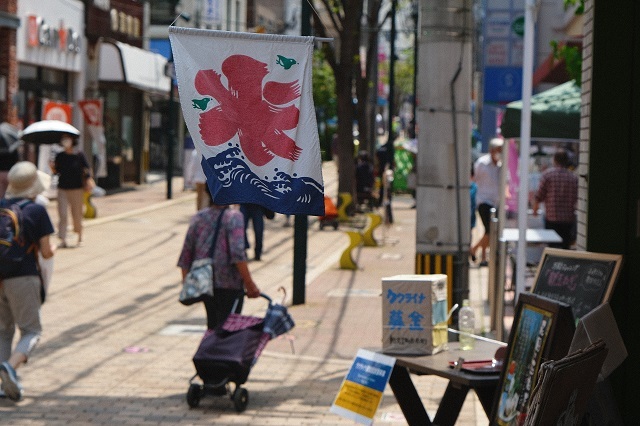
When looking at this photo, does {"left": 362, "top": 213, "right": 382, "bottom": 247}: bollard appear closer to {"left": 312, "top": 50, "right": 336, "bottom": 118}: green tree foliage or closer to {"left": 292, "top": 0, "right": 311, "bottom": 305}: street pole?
{"left": 292, "top": 0, "right": 311, "bottom": 305}: street pole

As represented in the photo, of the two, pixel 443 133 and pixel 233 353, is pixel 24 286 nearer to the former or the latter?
pixel 233 353

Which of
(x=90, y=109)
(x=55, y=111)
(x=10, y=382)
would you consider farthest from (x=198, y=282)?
(x=90, y=109)

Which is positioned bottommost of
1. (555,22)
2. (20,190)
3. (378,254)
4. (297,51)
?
(378,254)

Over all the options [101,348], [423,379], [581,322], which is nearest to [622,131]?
[581,322]

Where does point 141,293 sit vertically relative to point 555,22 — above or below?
below

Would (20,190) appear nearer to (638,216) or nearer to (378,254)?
(638,216)

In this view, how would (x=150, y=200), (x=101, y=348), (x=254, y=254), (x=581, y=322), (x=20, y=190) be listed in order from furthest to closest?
(x=150, y=200)
(x=254, y=254)
(x=101, y=348)
(x=20, y=190)
(x=581, y=322)

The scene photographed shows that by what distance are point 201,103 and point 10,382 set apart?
4.20 m

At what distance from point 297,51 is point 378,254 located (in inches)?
615

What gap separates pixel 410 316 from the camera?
6.96 meters

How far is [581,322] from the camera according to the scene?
5770mm

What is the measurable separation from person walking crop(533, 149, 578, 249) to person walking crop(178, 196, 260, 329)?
664 cm

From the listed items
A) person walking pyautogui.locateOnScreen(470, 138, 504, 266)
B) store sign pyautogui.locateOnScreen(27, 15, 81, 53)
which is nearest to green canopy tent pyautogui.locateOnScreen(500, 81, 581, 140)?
person walking pyautogui.locateOnScreen(470, 138, 504, 266)

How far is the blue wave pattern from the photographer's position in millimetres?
5707
